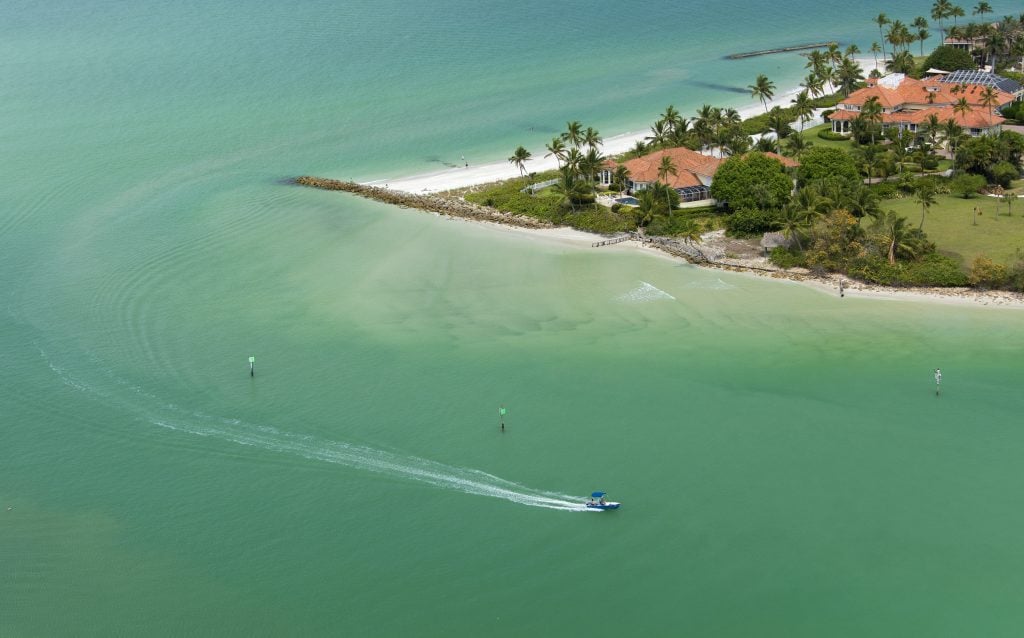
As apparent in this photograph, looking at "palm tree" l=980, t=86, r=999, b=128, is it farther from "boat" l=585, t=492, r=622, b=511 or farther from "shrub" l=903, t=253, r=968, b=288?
"boat" l=585, t=492, r=622, b=511

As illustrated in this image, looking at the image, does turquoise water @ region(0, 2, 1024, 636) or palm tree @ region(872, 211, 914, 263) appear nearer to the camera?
turquoise water @ region(0, 2, 1024, 636)

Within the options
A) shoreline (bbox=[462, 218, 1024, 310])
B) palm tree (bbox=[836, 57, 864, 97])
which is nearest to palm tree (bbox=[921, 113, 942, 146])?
palm tree (bbox=[836, 57, 864, 97])

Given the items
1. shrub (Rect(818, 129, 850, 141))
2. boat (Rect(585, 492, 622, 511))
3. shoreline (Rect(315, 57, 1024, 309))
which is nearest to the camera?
boat (Rect(585, 492, 622, 511))

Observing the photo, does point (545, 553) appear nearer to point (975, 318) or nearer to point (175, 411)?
point (175, 411)

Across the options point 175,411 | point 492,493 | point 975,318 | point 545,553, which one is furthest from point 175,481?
point 975,318

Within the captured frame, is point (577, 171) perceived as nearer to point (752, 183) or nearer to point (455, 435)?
point (752, 183)

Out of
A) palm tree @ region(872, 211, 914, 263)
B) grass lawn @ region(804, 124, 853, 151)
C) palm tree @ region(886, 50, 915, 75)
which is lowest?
palm tree @ region(872, 211, 914, 263)
